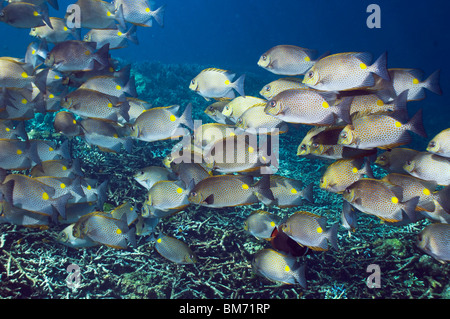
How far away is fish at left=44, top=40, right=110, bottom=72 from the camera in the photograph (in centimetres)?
348

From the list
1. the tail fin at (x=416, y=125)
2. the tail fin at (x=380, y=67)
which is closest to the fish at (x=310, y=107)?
the tail fin at (x=380, y=67)

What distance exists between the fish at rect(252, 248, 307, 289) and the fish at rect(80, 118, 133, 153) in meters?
2.30

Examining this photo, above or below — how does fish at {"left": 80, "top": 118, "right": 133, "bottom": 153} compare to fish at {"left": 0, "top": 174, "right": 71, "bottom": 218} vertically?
above

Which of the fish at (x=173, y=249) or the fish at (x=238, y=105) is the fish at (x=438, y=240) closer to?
the fish at (x=238, y=105)

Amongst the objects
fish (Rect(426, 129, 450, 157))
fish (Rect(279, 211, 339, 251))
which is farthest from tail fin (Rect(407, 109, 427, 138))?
fish (Rect(279, 211, 339, 251))

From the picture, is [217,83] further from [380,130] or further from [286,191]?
[380,130]

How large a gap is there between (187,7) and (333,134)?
151 m

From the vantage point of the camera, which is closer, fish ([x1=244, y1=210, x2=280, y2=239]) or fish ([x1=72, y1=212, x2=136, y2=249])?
fish ([x1=72, y1=212, x2=136, y2=249])

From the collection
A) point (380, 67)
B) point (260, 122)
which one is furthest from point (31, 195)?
point (380, 67)

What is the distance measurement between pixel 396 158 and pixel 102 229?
3648mm

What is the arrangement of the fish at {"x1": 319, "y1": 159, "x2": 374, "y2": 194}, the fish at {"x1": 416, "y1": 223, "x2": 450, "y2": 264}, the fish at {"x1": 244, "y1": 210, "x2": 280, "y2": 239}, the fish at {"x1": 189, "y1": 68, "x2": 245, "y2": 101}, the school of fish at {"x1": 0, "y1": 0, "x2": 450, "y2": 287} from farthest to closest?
1. the fish at {"x1": 189, "y1": 68, "x2": 245, "y2": 101}
2. the fish at {"x1": 244, "y1": 210, "x2": 280, "y2": 239}
3. the fish at {"x1": 319, "y1": 159, "x2": 374, "y2": 194}
4. the fish at {"x1": 416, "y1": 223, "x2": 450, "y2": 264}
5. the school of fish at {"x1": 0, "y1": 0, "x2": 450, "y2": 287}

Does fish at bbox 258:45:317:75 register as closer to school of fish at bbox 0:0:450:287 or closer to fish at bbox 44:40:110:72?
school of fish at bbox 0:0:450:287

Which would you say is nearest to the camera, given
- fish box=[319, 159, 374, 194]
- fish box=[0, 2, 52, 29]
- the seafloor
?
fish box=[319, 159, 374, 194]

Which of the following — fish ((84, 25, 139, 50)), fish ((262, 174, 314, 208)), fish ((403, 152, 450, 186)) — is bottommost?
fish ((262, 174, 314, 208))
